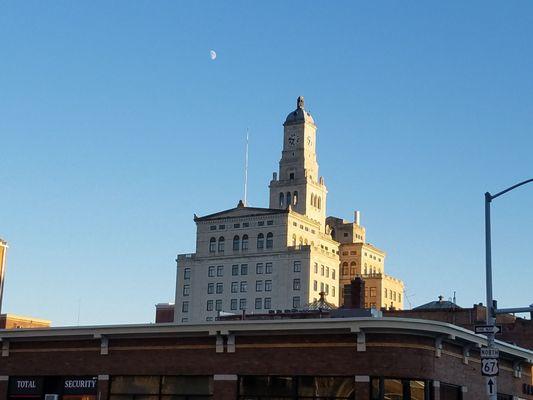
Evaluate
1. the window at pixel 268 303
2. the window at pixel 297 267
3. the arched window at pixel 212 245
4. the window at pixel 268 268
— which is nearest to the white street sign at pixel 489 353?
the window at pixel 268 303

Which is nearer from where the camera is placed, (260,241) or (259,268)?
(259,268)

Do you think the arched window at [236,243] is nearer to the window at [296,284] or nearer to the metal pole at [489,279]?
the window at [296,284]

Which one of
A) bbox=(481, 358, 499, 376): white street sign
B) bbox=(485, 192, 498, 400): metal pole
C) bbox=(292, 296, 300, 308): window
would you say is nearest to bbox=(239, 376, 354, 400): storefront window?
bbox=(481, 358, 499, 376): white street sign

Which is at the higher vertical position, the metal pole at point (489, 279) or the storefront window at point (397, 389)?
the metal pole at point (489, 279)

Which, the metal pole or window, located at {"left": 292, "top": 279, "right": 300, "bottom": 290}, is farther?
window, located at {"left": 292, "top": 279, "right": 300, "bottom": 290}

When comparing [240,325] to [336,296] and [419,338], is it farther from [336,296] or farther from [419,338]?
[336,296]

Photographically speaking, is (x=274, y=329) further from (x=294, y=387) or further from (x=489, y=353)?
(x=489, y=353)

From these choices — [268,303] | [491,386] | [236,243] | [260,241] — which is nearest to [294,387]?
[491,386]

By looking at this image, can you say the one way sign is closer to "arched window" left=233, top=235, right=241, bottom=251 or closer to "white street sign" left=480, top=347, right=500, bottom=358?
"white street sign" left=480, top=347, right=500, bottom=358

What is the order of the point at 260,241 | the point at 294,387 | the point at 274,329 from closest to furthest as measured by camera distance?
the point at 294,387 → the point at 274,329 → the point at 260,241

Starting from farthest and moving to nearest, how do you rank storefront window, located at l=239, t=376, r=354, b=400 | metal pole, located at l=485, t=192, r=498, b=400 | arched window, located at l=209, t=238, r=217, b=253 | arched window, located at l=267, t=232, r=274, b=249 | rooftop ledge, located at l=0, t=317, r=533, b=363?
arched window, located at l=209, t=238, r=217, b=253, arched window, located at l=267, t=232, r=274, b=249, storefront window, located at l=239, t=376, r=354, b=400, rooftop ledge, located at l=0, t=317, r=533, b=363, metal pole, located at l=485, t=192, r=498, b=400

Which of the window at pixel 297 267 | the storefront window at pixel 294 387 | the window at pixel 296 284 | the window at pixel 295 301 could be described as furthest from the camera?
the window at pixel 297 267

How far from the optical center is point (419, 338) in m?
35.1

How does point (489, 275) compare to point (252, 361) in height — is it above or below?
above
